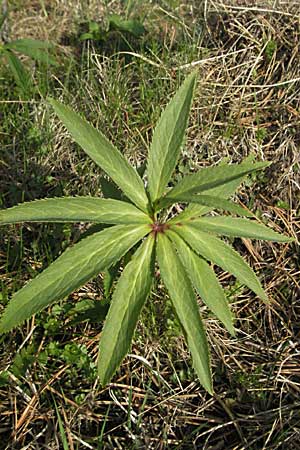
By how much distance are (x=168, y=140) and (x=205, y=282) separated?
1.47 ft

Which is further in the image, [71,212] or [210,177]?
[210,177]

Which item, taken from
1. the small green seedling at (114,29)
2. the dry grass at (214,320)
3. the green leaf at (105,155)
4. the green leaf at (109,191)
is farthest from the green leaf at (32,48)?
the green leaf at (105,155)

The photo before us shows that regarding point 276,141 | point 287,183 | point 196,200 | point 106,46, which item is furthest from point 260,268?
point 106,46

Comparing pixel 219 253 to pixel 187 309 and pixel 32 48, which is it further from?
pixel 32 48

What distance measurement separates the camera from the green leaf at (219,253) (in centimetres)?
173

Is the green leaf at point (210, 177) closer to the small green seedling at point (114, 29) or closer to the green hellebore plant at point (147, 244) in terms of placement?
the green hellebore plant at point (147, 244)

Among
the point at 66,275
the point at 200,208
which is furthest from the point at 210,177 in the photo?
the point at 66,275

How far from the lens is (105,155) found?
1814mm

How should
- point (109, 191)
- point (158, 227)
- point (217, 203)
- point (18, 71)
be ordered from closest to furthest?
1. point (217, 203)
2. point (158, 227)
3. point (109, 191)
4. point (18, 71)

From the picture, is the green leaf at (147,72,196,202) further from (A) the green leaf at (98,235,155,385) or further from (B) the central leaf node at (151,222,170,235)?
(A) the green leaf at (98,235,155,385)

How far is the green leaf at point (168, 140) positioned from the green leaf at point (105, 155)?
0.05m

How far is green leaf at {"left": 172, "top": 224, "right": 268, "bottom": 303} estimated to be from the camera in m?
1.73

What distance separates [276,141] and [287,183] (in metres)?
0.25

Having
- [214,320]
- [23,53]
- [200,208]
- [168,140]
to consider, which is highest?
[23,53]
